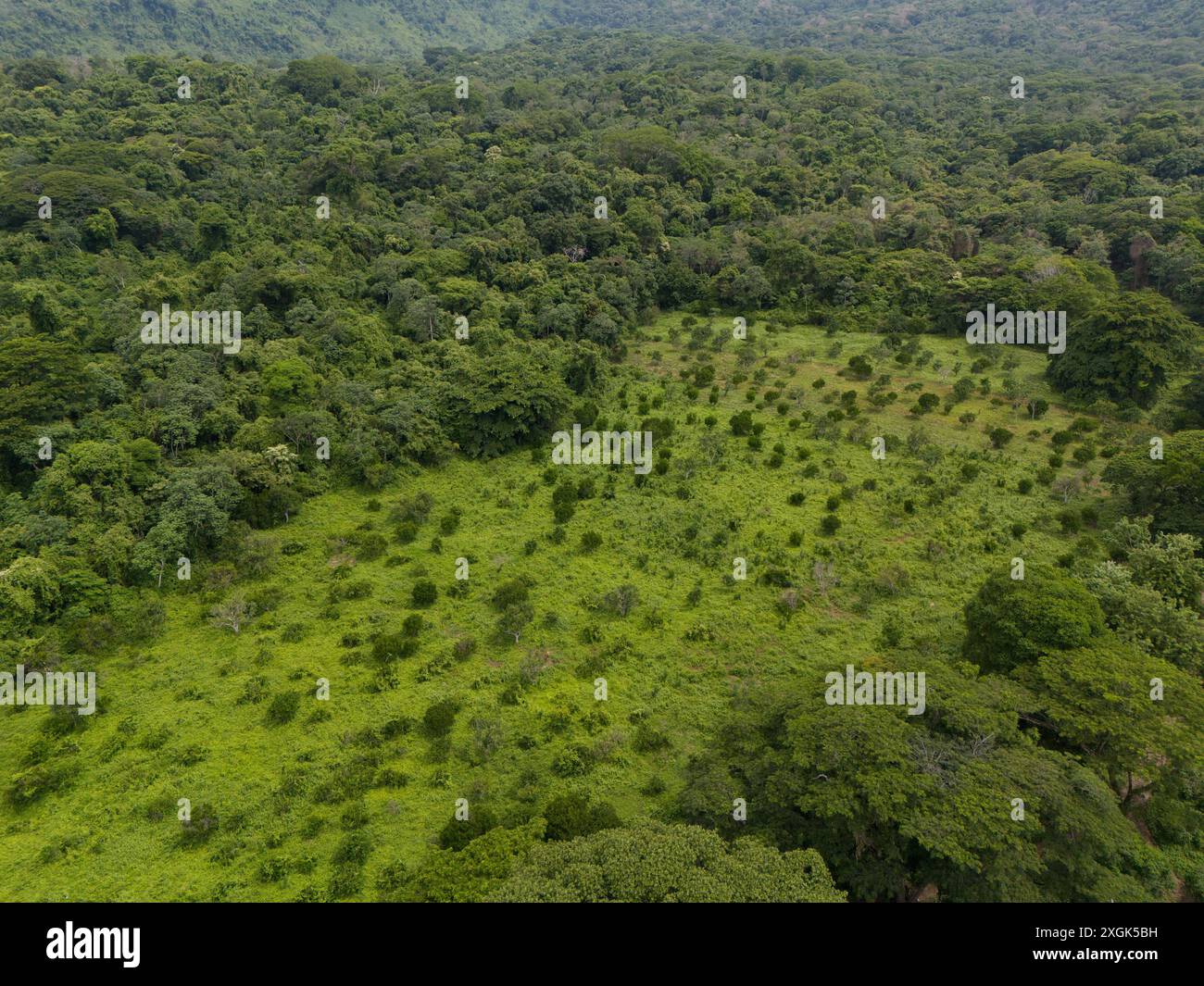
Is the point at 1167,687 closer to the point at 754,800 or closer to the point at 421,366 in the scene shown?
the point at 754,800

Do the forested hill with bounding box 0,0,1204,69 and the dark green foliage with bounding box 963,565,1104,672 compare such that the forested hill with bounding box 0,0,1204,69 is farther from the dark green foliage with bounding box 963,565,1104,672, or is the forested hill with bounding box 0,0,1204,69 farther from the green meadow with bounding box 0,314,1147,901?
the dark green foliage with bounding box 963,565,1104,672

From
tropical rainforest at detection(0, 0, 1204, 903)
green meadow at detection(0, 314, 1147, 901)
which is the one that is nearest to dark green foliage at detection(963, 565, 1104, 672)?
tropical rainforest at detection(0, 0, 1204, 903)

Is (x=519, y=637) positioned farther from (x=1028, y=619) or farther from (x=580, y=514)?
(x=1028, y=619)

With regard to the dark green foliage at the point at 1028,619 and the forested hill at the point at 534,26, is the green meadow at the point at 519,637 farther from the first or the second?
the forested hill at the point at 534,26

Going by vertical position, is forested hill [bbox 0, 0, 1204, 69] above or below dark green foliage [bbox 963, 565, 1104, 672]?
above

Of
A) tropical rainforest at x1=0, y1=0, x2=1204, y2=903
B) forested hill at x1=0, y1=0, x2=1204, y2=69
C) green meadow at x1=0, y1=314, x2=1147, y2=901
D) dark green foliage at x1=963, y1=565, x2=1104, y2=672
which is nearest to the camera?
tropical rainforest at x1=0, y1=0, x2=1204, y2=903

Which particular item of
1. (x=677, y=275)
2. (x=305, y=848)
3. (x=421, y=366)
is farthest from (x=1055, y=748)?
(x=677, y=275)

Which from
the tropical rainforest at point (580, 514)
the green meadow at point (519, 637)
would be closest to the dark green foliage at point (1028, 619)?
the tropical rainforest at point (580, 514)
